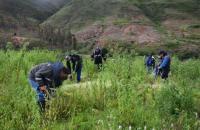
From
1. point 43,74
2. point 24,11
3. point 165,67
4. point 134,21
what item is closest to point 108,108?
point 43,74

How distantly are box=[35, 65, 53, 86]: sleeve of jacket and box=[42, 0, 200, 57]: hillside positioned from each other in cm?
9851

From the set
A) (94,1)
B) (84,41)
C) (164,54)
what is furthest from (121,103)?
(94,1)

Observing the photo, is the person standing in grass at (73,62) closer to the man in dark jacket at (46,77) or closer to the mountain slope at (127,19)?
the man in dark jacket at (46,77)

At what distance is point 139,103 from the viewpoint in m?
12.0

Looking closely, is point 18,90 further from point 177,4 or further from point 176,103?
point 177,4

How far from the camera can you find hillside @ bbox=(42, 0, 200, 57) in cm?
12194

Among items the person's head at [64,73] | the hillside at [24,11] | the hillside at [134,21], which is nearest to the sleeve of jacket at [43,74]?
the person's head at [64,73]

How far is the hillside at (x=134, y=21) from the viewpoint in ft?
400

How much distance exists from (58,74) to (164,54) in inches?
461

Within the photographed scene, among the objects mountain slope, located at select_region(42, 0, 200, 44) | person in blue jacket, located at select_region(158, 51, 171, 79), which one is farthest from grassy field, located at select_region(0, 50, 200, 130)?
mountain slope, located at select_region(42, 0, 200, 44)

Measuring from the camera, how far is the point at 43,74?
11711 mm

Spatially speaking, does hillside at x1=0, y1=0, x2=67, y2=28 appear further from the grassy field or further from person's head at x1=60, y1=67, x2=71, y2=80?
person's head at x1=60, y1=67, x2=71, y2=80

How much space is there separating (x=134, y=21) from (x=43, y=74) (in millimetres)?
125562

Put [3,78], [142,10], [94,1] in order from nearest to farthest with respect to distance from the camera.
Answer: [3,78] → [142,10] → [94,1]
